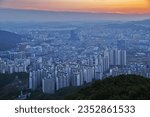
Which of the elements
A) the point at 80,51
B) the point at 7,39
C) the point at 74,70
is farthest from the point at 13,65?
the point at 80,51

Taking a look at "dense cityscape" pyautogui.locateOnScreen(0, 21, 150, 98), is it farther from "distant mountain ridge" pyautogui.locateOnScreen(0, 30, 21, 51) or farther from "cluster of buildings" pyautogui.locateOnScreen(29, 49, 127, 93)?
"distant mountain ridge" pyautogui.locateOnScreen(0, 30, 21, 51)

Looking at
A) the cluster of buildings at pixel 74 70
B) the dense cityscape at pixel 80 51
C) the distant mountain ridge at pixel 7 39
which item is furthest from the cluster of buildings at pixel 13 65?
the distant mountain ridge at pixel 7 39

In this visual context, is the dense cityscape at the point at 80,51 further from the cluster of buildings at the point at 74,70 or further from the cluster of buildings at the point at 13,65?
the cluster of buildings at the point at 13,65

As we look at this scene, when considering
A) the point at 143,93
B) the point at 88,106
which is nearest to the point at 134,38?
the point at 143,93

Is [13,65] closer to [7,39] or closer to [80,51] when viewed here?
[7,39]

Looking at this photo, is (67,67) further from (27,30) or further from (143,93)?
(143,93)

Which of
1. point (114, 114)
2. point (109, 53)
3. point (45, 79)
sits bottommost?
point (45, 79)
